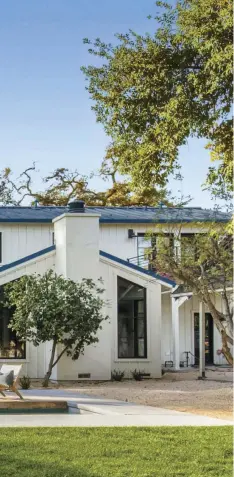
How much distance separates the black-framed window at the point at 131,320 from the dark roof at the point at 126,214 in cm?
445

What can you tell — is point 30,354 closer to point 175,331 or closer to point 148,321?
point 148,321

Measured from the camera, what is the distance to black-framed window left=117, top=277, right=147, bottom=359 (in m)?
26.4

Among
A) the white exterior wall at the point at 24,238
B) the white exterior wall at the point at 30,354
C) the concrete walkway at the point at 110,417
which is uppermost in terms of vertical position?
the white exterior wall at the point at 24,238

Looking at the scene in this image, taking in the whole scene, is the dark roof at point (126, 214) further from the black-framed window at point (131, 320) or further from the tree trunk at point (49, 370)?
the tree trunk at point (49, 370)

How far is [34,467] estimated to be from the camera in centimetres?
967

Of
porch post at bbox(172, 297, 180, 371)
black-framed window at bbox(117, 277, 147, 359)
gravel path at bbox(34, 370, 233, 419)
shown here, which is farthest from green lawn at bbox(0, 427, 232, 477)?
porch post at bbox(172, 297, 180, 371)

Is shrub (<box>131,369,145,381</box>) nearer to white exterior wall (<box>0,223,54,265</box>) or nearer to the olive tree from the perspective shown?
the olive tree

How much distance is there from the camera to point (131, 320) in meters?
26.7

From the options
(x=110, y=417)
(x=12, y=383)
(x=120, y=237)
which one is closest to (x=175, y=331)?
(x=120, y=237)

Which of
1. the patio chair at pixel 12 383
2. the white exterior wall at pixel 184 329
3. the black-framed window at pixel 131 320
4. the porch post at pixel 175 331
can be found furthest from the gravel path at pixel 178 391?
the white exterior wall at pixel 184 329

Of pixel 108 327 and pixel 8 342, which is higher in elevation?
pixel 108 327

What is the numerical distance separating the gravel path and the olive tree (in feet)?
4.11

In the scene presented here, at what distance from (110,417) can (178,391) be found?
22.3ft

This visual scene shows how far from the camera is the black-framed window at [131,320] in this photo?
26.4 metres
